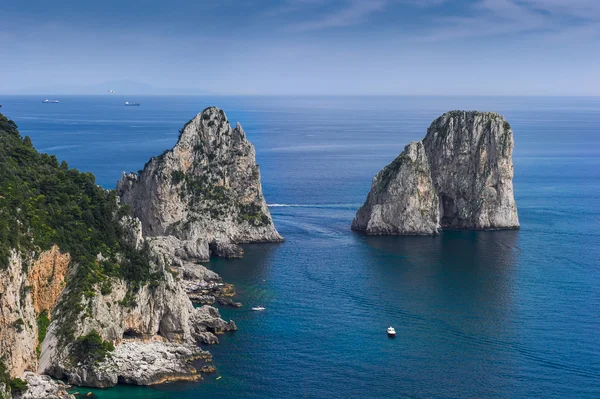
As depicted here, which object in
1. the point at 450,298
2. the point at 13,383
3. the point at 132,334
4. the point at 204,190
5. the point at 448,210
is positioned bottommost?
the point at 450,298

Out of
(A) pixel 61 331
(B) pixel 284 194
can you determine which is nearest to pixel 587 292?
(A) pixel 61 331

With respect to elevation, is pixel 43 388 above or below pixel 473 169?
below

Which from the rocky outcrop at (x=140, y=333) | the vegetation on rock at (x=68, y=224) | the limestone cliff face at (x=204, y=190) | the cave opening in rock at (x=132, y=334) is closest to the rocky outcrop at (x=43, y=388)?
the rocky outcrop at (x=140, y=333)

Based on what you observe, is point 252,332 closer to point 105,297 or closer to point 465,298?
point 105,297

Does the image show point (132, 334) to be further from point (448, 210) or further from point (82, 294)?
point (448, 210)

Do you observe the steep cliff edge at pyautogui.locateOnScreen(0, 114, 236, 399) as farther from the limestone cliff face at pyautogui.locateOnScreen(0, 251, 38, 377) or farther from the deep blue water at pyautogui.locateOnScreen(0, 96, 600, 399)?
the deep blue water at pyautogui.locateOnScreen(0, 96, 600, 399)

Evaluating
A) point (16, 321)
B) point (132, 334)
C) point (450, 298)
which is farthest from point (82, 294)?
point (450, 298)

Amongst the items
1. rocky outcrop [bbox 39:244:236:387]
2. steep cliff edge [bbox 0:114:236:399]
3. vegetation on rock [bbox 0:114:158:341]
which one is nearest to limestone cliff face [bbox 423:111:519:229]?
steep cliff edge [bbox 0:114:236:399]
